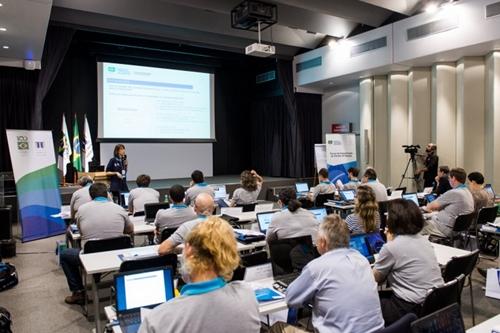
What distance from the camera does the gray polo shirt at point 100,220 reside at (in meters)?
3.68

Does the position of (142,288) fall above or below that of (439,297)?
above

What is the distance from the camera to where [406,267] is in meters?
2.32

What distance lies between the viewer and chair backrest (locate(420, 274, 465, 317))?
2.14 m

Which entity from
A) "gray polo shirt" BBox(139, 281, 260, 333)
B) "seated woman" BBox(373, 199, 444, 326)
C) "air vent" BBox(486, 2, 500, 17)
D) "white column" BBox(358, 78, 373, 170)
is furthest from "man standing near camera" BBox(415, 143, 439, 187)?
"gray polo shirt" BBox(139, 281, 260, 333)

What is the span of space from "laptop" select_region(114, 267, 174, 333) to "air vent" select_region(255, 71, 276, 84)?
35.4ft

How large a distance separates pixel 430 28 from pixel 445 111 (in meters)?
1.76

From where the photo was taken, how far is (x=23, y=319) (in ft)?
11.7

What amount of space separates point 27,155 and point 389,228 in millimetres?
6134

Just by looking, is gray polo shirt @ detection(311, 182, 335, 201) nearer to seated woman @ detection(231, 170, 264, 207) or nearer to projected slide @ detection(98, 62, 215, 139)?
seated woman @ detection(231, 170, 264, 207)

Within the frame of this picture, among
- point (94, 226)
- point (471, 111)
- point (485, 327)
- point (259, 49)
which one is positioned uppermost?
point (259, 49)

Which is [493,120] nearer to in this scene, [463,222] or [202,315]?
[463,222]

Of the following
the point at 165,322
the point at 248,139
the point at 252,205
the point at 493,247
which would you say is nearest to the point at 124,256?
the point at 165,322

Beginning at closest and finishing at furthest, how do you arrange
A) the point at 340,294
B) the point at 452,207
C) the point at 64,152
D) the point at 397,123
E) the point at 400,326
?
the point at 400,326
the point at 340,294
the point at 452,207
the point at 64,152
the point at 397,123

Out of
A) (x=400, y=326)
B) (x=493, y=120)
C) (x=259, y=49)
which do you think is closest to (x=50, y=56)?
(x=259, y=49)
